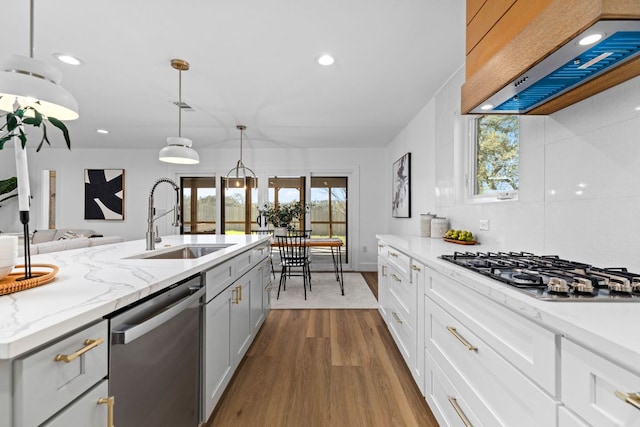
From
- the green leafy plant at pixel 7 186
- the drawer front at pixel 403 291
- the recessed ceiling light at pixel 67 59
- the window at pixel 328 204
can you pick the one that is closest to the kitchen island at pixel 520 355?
the drawer front at pixel 403 291

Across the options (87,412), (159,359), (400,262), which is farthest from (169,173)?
(87,412)

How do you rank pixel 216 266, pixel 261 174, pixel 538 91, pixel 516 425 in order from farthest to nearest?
1. pixel 261 174
2. pixel 216 266
3. pixel 538 91
4. pixel 516 425

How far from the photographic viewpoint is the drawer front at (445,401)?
1.17 meters

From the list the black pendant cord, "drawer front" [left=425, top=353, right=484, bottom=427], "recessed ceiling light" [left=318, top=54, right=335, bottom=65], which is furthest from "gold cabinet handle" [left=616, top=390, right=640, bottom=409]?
"recessed ceiling light" [left=318, top=54, right=335, bottom=65]

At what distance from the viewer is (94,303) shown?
794 mm

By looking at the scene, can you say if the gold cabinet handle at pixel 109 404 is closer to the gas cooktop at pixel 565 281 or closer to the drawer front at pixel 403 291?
the gas cooktop at pixel 565 281

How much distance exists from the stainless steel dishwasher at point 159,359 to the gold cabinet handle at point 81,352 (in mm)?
70

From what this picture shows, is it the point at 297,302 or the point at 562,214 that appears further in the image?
the point at 297,302

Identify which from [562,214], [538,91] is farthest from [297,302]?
[538,91]

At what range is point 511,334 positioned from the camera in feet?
2.93

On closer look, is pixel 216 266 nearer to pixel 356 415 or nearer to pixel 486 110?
pixel 356 415

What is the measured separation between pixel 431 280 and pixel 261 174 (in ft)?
16.2

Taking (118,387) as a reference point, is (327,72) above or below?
above

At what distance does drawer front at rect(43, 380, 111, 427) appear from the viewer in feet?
2.29
